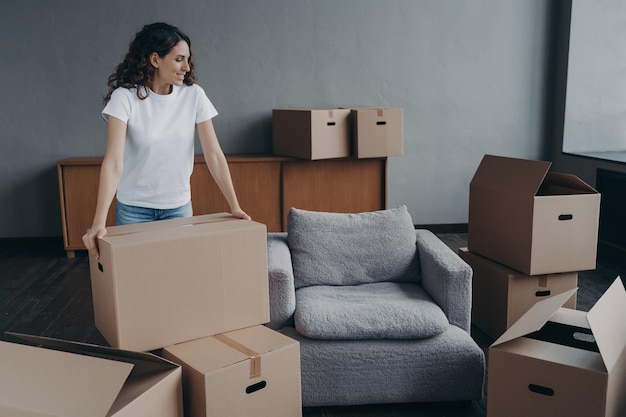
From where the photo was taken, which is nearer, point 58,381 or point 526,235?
point 58,381

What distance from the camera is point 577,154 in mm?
5078

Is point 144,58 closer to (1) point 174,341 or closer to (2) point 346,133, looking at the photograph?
(1) point 174,341

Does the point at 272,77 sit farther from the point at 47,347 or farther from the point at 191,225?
the point at 47,347

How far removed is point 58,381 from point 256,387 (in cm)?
59

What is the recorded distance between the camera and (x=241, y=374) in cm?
191

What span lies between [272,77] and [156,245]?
3.44 m

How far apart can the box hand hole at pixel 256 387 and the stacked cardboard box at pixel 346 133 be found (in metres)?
2.75

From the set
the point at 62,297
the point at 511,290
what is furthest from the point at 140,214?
the point at 62,297

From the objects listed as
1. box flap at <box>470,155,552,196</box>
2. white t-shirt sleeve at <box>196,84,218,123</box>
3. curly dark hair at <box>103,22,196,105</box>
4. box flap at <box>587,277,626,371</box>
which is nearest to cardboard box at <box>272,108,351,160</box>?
box flap at <box>470,155,552,196</box>

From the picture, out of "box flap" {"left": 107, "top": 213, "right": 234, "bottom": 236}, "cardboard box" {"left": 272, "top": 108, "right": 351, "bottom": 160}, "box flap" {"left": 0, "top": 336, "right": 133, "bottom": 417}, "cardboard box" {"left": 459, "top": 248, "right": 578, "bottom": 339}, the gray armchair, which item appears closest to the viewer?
"box flap" {"left": 0, "top": 336, "right": 133, "bottom": 417}

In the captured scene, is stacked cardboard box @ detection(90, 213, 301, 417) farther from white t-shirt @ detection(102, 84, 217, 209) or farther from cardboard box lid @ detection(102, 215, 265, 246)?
white t-shirt @ detection(102, 84, 217, 209)

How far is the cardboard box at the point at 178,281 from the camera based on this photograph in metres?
1.83

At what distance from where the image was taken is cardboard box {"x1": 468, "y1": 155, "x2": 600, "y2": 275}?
275 cm

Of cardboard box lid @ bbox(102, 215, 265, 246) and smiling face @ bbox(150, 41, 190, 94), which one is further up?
smiling face @ bbox(150, 41, 190, 94)
